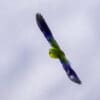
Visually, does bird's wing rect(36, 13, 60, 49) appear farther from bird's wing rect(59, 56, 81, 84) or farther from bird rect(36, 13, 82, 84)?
bird's wing rect(59, 56, 81, 84)

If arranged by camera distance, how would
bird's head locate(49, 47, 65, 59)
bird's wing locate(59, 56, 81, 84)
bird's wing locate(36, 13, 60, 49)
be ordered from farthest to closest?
1. bird's wing locate(36, 13, 60, 49)
2. bird's wing locate(59, 56, 81, 84)
3. bird's head locate(49, 47, 65, 59)

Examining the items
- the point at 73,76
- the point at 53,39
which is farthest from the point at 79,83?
the point at 53,39

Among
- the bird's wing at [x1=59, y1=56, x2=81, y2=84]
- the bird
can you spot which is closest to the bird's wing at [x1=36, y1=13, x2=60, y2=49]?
the bird

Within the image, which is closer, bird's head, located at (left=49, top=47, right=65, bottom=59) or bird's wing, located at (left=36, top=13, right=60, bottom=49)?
bird's head, located at (left=49, top=47, right=65, bottom=59)

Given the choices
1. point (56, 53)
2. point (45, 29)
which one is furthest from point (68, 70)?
point (45, 29)

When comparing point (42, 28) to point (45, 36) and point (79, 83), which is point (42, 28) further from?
point (79, 83)

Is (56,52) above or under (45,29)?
under

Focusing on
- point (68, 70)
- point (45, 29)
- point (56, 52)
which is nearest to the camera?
point (56, 52)

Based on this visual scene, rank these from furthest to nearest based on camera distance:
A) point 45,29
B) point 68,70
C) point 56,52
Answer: point 45,29, point 68,70, point 56,52

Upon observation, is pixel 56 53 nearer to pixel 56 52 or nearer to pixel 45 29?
pixel 56 52
